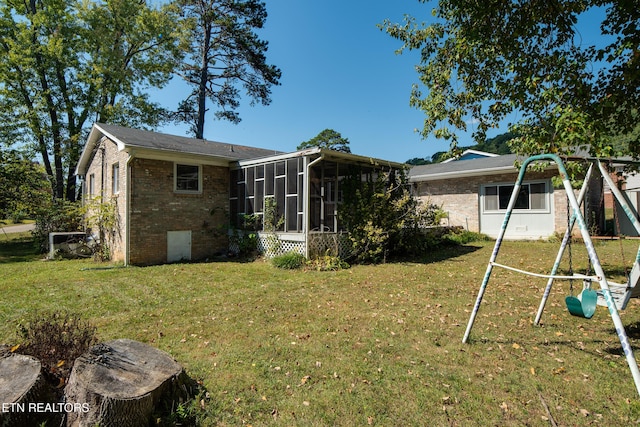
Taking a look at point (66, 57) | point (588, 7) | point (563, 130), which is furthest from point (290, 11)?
point (66, 57)

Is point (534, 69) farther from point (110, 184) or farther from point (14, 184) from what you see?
point (14, 184)

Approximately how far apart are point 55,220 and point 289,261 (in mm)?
11924

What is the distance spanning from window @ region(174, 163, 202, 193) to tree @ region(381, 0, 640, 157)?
769cm

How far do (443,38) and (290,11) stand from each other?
712 centimetres

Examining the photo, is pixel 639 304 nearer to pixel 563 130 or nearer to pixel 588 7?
pixel 563 130

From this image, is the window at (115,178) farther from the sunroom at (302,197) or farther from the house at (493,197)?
the house at (493,197)

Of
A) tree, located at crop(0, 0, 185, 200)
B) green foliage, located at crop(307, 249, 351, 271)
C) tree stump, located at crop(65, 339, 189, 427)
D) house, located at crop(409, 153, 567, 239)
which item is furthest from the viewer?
tree, located at crop(0, 0, 185, 200)

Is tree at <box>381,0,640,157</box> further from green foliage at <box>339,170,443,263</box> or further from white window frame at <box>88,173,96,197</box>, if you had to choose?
white window frame at <box>88,173,96,197</box>

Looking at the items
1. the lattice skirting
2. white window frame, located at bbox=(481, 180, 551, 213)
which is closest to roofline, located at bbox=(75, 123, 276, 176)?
the lattice skirting

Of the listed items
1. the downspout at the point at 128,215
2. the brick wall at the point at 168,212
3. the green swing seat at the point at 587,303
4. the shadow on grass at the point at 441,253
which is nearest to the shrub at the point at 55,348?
the green swing seat at the point at 587,303

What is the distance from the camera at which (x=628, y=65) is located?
5.46 m

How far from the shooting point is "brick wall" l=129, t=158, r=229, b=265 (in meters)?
10.2

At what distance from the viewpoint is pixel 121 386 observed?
8.00ft

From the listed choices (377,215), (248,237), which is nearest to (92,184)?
(248,237)
